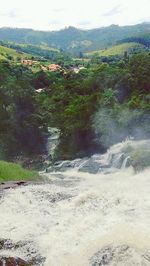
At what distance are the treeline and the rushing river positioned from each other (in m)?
16.4

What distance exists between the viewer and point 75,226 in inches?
635

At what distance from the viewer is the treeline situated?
40125 millimetres

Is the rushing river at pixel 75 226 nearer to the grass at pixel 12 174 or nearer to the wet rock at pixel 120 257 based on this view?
the wet rock at pixel 120 257

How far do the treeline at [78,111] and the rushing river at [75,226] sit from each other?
16.4 metres

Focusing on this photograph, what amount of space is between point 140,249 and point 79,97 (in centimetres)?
3336

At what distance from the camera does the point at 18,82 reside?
48.6m

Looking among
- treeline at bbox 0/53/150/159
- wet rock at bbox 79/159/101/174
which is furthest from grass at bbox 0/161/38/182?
treeline at bbox 0/53/150/159

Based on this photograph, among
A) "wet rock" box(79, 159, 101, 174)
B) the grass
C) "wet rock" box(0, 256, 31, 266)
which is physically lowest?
"wet rock" box(79, 159, 101, 174)

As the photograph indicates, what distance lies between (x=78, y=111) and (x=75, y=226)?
27.3 m

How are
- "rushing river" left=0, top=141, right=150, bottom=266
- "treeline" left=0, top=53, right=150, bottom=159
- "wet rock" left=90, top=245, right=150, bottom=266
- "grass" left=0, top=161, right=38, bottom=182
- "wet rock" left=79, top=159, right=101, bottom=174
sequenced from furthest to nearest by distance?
"treeline" left=0, top=53, right=150, bottom=159 → "wet rock" left=79, top=159, right=101, bottom=174 → "grass" left=0, top=161, right=38, bottom=182 → "rushing river" left=0, top=141, right=150, bottom=266 → "wet rock" left=90, top=245, right=150, bottom=266

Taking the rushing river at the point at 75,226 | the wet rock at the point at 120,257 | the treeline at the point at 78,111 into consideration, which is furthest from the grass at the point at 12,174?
the wet rock at the point at 120,257

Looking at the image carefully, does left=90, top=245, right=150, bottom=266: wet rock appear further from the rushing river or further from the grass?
the grass

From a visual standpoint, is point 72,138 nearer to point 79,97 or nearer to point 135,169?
point 79,97

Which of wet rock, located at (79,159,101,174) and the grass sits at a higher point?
the grass
